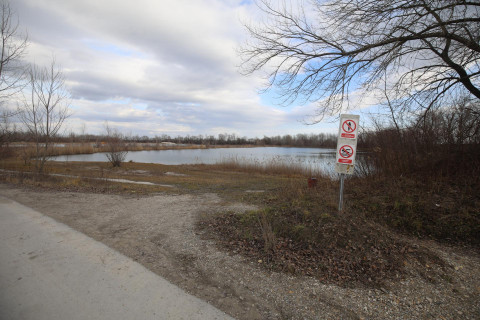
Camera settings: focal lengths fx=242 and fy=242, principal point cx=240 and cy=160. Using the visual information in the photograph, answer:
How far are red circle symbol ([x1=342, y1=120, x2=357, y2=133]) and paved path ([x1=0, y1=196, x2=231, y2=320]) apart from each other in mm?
4121

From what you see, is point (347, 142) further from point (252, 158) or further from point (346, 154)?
point (252, 158)

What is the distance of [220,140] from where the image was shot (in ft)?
389

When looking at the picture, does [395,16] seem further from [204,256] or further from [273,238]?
[204,256]

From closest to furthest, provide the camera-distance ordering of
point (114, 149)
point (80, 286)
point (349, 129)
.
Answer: point (80, 286)
point (349, 129)
point (114, 149)

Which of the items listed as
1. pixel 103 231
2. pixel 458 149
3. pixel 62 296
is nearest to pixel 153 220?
pixel 103 231

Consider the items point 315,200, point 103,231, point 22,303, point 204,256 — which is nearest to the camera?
point 22,303

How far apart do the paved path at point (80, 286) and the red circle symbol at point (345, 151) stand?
3927mm

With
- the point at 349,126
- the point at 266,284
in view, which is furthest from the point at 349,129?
the point at 266,284

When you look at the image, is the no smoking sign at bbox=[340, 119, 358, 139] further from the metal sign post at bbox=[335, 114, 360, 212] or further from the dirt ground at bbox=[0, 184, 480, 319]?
the dirt ground at bbox=[0, 184, 480, 319]

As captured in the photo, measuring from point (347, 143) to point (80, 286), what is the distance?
5149 millimetres

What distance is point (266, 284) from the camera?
3.29m

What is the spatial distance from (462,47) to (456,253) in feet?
16.0

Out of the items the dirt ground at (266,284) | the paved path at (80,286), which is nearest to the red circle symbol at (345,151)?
the dirt ground at (266,284)

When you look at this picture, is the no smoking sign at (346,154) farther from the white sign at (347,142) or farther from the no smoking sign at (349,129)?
the no smoking sign at (349,129)
